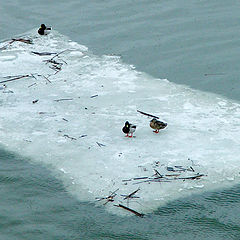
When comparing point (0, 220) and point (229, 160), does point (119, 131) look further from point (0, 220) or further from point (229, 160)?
point (0, 220)

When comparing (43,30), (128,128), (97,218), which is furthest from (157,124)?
(43,30)

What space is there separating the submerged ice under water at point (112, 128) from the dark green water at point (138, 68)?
339 millimetres

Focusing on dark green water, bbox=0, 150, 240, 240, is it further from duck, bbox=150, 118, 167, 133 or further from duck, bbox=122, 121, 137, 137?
duck, bbox=150, 118, 167, 133

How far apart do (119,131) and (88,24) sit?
22.5ft

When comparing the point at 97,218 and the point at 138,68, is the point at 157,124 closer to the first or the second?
the point at 97,218

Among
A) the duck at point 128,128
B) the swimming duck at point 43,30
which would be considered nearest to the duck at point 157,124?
the duck at point 128,128

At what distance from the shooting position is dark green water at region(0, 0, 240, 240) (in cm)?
716

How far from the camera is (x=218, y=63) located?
42.3ft

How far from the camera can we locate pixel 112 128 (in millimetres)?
10086

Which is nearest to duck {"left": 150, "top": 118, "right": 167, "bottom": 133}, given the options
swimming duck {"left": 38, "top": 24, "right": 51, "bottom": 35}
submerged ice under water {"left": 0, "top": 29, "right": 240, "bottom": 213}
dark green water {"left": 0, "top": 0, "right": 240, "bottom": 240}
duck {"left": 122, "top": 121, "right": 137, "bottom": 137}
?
submerged ice under water {"left": 0, "top": 29, "right": 240, "bottom": 213}

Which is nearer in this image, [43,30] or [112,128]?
[112,128]

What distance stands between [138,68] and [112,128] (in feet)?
10.7

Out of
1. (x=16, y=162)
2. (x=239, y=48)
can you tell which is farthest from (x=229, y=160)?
(x=239, y=48)

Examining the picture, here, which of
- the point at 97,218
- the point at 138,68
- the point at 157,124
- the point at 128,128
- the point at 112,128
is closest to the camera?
the point at 97,218
